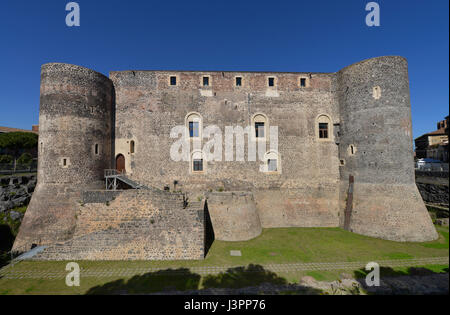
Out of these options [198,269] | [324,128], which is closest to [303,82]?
[324,128]

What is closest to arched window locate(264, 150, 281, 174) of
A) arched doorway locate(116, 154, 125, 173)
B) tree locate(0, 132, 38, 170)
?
arched doorway locate(116, 154, 125, 173)

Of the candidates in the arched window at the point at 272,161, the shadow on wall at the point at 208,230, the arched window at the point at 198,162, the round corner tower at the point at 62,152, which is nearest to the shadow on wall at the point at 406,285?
the shadow on wall at the point at 208,230

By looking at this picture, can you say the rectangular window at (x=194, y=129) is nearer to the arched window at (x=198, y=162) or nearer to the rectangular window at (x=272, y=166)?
the arched window at (x=198, y=162)

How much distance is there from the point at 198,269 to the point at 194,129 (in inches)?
400

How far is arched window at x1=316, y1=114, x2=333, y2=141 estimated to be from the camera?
1667 centimetres

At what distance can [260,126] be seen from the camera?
16.6 m

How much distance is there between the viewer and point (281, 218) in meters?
15.7

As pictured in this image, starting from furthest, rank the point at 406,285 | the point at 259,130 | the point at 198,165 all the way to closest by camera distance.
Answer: the point at 259,130 → the point at 198,165 → the point at 406,285

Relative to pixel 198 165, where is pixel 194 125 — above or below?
above

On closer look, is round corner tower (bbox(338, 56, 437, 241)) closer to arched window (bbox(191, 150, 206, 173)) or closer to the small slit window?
the small slit window

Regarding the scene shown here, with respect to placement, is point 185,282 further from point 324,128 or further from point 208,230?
point 324,128

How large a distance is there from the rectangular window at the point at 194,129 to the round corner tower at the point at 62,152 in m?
6.63

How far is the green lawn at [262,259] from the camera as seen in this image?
8.34 metres

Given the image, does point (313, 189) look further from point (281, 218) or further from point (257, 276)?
point (257, 276)
